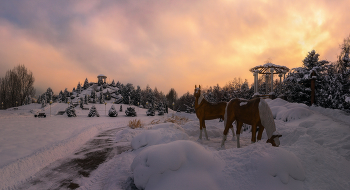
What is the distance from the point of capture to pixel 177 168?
2.61m

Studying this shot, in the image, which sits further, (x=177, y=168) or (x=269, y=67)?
(x=269, y=67)

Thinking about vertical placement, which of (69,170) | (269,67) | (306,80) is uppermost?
(269,67)

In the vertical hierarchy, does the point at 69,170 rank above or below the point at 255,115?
below

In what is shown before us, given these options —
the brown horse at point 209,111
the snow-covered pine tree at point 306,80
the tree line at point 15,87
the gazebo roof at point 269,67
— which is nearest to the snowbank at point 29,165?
the brown horse at point 209,111

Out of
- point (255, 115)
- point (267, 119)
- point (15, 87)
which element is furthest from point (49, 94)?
point (267, 119)

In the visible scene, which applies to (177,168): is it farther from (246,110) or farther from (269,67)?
(269,67)

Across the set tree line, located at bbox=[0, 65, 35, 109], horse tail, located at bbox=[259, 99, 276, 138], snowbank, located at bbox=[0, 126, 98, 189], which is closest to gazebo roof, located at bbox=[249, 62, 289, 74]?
horse tail, located at bbox=[259, 99, 276, 138]

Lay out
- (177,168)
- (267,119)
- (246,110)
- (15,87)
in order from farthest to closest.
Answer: (15,87) < (246,110) < (267,119) < (177,168)

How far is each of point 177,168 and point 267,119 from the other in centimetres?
272

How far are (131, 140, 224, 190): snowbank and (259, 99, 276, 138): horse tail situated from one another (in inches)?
74.9

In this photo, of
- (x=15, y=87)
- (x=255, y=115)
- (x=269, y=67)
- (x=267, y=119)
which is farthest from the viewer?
(x=15, y=87)

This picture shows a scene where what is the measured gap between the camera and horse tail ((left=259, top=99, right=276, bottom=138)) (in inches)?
155

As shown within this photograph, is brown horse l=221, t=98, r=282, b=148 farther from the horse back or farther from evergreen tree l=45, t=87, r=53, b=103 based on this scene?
evergreen tree l=45, t=87, r=53, b=103

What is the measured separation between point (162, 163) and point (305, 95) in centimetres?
1895
